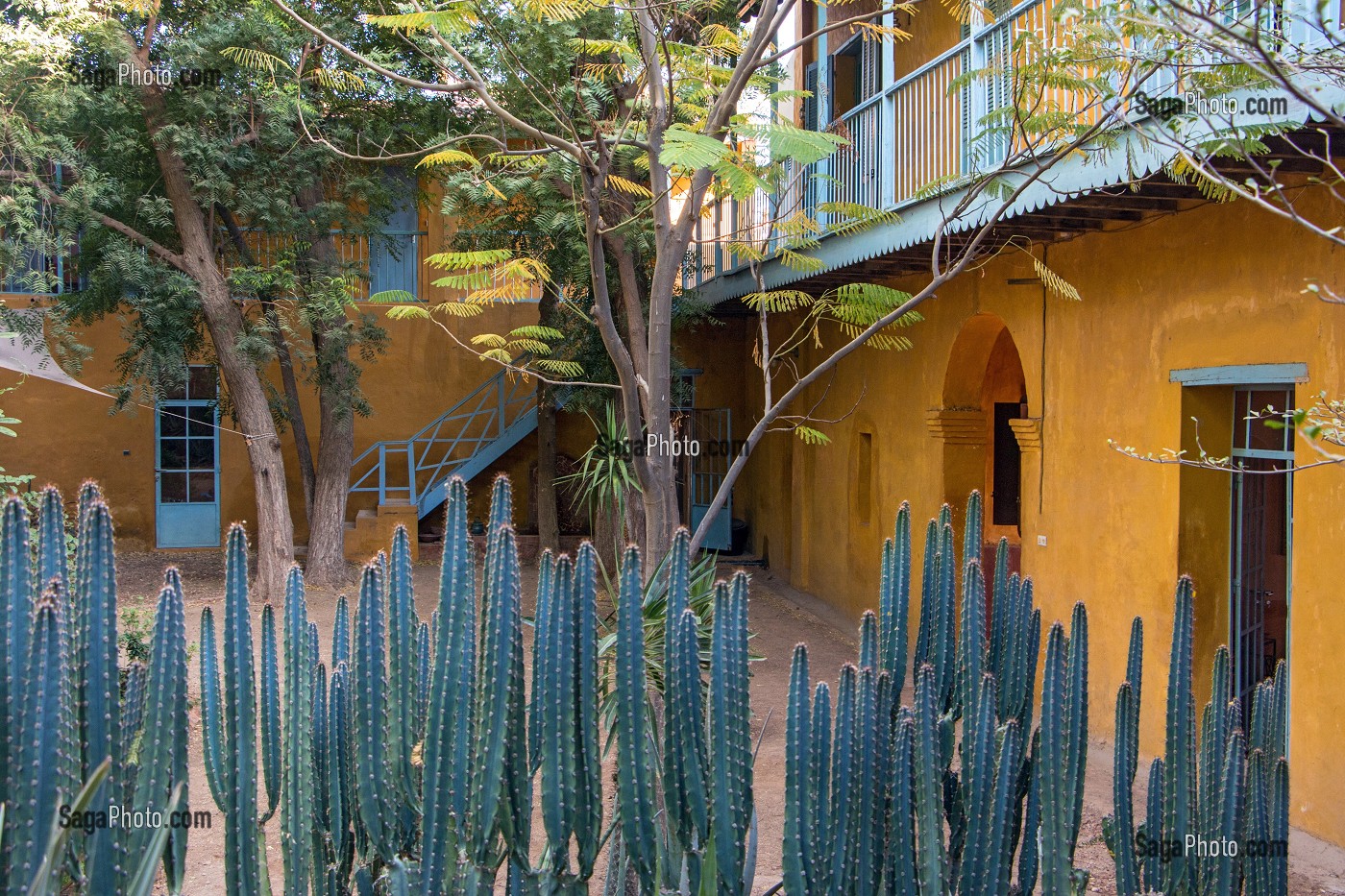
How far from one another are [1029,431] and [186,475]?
1204 cm

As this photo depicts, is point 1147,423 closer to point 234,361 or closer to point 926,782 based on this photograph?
point 926,782

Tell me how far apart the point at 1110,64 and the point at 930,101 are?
10.2 feet

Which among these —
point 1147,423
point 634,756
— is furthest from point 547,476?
Result: point 634,756

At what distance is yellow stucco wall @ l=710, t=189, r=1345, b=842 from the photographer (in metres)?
5.43

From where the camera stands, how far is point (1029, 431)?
8.17 metres

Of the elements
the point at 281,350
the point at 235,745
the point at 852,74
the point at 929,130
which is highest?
the point at 852,74

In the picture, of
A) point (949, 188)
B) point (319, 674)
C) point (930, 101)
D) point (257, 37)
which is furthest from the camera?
point (257, 37)

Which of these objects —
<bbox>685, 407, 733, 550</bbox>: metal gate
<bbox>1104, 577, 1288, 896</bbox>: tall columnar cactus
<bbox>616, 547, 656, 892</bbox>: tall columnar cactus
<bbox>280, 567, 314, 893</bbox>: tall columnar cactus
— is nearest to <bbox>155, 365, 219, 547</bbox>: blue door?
<bbox>685, 407, 733, 550</bbox>: metal gate

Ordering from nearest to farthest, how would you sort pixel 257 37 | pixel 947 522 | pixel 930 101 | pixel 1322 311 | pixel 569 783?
1. pixel 569 783
2. pixel 947 522
3. pixel 1322 311
4. pixel 930 101
5. pixel 257 37

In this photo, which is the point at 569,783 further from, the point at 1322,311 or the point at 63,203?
the point at 63,203

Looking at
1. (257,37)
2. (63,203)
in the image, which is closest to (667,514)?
(257,37)

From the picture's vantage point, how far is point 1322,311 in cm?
534

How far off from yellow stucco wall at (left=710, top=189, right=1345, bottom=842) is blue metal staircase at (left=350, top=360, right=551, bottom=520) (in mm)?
6828

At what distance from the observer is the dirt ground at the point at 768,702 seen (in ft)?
17.8
